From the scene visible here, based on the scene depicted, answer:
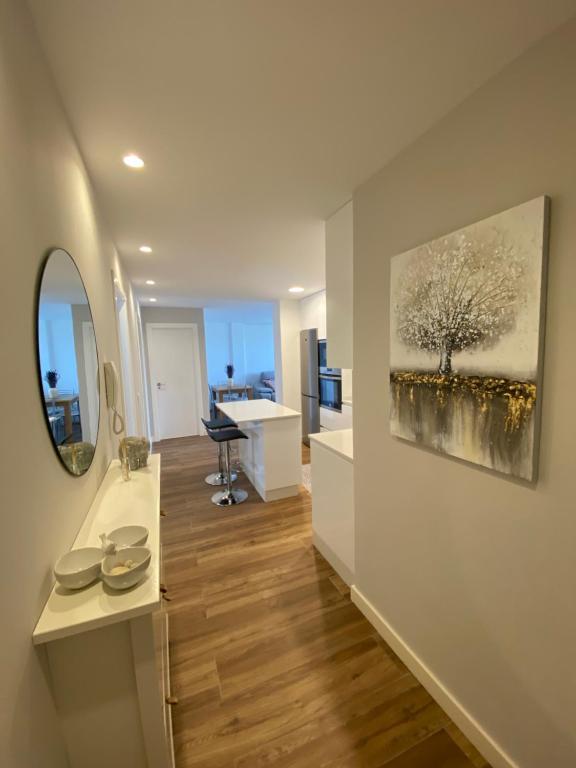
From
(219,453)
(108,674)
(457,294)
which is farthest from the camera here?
(219,453)

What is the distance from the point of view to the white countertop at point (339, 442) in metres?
2.11

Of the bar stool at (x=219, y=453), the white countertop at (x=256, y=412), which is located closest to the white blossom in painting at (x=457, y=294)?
the white countertop at (x=256, y=412)

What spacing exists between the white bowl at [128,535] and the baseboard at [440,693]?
1.44 meters

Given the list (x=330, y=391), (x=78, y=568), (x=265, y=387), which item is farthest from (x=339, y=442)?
(x=265, y=387)

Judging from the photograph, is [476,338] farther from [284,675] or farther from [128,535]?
[284,675]

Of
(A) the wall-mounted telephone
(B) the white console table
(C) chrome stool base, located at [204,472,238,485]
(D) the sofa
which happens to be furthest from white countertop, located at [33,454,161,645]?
(D) the sofa

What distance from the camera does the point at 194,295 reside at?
4949 millimetres

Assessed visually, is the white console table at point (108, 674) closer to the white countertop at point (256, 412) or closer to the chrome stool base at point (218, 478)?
the white countertop at point (256, 412)

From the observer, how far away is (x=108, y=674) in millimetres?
902

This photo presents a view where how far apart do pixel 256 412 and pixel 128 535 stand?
2537mm

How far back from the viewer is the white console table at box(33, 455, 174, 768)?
0.83 m

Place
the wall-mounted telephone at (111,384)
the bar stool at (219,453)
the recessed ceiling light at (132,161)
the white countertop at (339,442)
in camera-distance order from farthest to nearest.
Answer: the bar stool at (219,453)
the white countertop at (339,442)
the wall-mounted telephone at (111,384)
the recessed ceiling light at (132,161)

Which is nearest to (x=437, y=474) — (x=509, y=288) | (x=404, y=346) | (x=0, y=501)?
(x=404, y=346)

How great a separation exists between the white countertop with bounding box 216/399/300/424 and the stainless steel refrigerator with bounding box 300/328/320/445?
37.3 inches
